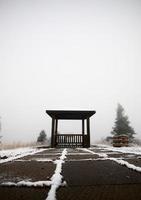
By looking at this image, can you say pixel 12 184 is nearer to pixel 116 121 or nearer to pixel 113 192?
pixel 113 192

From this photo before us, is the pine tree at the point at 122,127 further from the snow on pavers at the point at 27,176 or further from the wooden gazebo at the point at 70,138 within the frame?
the snow on pavers at the point at 27,176

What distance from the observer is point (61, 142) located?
468 inches

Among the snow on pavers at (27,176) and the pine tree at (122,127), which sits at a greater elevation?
the pine tree at (122,127)

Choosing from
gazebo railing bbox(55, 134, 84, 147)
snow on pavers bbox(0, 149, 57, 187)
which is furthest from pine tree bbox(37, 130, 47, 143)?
snow on pavers bbox(0, 149, 57, 187)

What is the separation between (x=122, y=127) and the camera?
2953 centimetres

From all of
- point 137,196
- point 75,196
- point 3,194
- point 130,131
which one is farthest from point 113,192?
point 130,131

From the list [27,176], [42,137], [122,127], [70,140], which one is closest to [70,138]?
[70,140]

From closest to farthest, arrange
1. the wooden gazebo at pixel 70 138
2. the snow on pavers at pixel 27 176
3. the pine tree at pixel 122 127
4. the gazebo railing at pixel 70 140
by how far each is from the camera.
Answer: the snow on pavers at pixel 27 176
the wooden gazebo at pixel 70 138
the gazebo railing at pixel 70 140
the pine tree at pixel 122 127

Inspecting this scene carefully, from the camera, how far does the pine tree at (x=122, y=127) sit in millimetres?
28913

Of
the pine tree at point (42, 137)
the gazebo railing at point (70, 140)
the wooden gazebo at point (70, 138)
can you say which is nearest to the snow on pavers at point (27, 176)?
the wooden gazebo at point (70, 138)

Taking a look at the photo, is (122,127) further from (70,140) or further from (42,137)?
(70,140)

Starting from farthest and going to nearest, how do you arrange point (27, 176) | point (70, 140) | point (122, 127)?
point (122, 127)
point (70, 140)
point (27, 176)

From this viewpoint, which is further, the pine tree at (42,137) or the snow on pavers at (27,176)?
the pine tree at (42,137)

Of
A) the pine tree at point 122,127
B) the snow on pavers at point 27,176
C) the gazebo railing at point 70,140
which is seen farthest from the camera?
the pine tree at point 122,127
